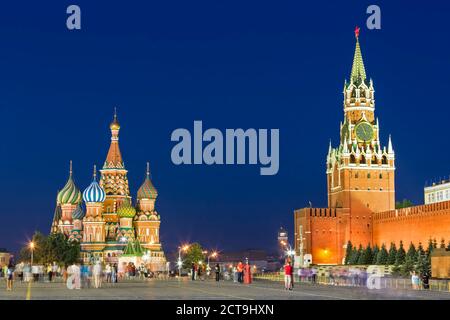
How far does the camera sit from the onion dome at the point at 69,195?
9806 centimetres

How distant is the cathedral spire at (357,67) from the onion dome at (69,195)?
34.6 metres

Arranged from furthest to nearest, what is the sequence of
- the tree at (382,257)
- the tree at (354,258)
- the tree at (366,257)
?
the tree at (354,258), the tree at (366,257), the tree at (382,257)

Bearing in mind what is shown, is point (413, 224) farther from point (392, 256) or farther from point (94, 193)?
point (94, 193)

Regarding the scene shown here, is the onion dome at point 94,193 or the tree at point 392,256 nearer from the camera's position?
the tree at point 392,256

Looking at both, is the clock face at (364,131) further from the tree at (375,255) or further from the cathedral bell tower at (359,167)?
the tree at (375,255)

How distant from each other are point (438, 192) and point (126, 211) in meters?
37.4

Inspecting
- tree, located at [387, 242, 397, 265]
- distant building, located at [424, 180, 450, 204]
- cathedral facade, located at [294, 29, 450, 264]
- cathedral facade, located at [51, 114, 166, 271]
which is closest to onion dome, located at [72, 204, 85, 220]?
cathedral facade, located at [51, 114, 166, 271]

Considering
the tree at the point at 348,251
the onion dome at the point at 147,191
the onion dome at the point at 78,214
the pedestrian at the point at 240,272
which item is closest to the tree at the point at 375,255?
the tree at the point at 348,251

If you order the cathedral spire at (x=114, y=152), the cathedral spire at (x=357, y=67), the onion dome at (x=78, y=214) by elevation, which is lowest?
the onion dome at (x=78, y=214)

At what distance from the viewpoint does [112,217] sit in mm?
92250

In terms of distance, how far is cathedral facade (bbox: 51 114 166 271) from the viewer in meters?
89.1
